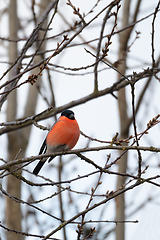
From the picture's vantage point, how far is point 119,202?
494 cm

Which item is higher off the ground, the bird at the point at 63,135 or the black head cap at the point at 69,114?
the black head cap at the point at 69,114

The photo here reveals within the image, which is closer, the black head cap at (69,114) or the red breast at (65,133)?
the red breast at (65,133)

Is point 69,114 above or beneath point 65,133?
above

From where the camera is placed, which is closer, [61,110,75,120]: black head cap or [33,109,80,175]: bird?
[33,109,80,175]: bird

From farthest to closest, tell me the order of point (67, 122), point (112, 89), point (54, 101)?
point (54, 101) → point (112, 89) → point (67, 122)

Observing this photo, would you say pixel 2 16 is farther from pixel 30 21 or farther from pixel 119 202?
pixel 119 202

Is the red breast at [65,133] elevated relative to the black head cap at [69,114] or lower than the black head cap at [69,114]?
lower

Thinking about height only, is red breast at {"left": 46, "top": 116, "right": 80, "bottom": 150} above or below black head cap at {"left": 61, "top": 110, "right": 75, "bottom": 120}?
below

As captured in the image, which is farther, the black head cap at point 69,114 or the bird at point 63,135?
the black head cap at point 69,114

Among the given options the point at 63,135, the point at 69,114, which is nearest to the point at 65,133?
the point at 63,135

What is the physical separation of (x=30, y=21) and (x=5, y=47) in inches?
25.0

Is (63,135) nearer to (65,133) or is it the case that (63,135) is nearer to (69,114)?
(65,133)

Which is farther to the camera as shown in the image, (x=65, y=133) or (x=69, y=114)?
(x=69, y=114)

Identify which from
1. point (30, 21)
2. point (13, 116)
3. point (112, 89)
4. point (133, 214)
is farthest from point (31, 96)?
point (133, 214)
